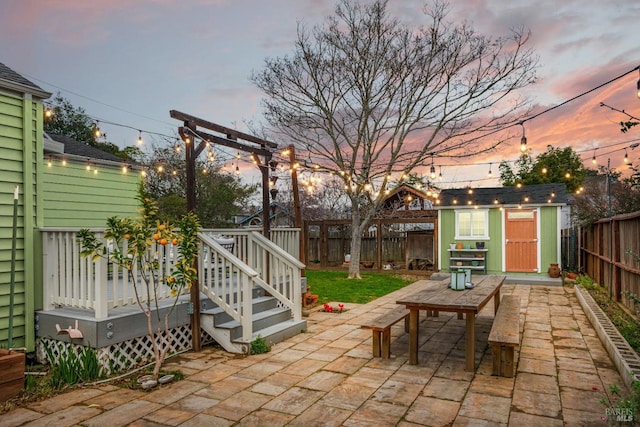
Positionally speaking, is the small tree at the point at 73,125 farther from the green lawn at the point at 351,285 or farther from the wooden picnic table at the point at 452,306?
the wooden picnic table at the point at 452,306

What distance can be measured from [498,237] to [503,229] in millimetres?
266

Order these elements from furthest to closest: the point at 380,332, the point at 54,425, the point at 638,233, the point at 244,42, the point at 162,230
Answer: the point at 244,42
the point at 638,233
the point at 380,332
the point at 162,230
the point at 54,425

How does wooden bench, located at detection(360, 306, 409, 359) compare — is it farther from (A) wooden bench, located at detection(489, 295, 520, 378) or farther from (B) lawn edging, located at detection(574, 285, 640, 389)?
(B) lawn edging, located at detection(574, 285, 640, 389)

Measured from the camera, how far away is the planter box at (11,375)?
3.16 metres

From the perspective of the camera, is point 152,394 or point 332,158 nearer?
point 152,394

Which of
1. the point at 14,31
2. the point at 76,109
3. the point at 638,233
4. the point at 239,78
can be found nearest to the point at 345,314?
the point at 638,233

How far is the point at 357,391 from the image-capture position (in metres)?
3.34

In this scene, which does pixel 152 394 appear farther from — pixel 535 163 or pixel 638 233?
pixel 535 163

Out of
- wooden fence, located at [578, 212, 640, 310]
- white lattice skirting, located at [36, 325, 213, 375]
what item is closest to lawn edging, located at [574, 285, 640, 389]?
wooden fence, located at [578, 212, 640, 310]

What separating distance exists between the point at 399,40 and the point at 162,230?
8928 mm

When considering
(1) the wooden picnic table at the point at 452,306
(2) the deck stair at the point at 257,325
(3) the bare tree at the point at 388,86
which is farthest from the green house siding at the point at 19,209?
(3) the bare tree at the point at 388,86

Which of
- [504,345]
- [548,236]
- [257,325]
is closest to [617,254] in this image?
[548,236]

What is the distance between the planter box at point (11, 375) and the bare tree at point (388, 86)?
7906mm

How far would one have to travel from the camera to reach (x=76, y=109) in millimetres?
20281
